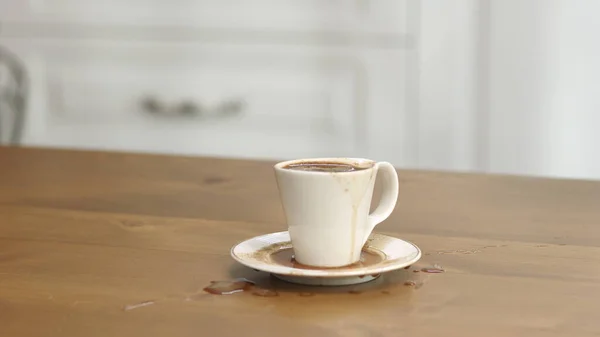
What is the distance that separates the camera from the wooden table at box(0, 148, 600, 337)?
574mm

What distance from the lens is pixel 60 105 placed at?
224 centimetres

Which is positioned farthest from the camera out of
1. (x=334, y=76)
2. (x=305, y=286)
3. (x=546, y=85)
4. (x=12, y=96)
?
(x=12, y=96)

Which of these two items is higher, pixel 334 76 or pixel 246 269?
pixel 334 76

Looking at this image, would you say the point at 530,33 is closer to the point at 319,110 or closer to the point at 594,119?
the point at 594,119

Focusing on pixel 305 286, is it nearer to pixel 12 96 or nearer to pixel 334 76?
pixel 334 76

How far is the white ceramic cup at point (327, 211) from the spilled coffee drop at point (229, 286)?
0.16ft

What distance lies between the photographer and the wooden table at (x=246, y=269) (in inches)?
22.6

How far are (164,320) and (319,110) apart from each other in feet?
5.04

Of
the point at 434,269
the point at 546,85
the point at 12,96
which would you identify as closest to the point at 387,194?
the point at 434,269

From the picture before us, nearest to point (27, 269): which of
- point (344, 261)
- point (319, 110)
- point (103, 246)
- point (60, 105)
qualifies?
point (103, 246)

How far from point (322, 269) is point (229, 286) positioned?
7 centimetres

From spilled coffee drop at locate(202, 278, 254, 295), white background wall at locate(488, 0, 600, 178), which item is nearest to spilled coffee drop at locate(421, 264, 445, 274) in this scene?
spilled coffee drop at locate(202, 278, 254, 295)

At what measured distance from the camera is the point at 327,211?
0.66 meters

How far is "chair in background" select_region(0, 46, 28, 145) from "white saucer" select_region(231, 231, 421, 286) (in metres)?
1.67
